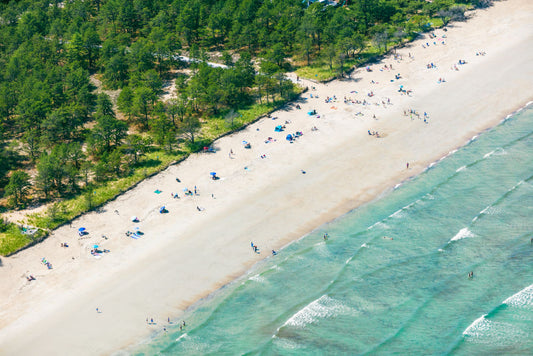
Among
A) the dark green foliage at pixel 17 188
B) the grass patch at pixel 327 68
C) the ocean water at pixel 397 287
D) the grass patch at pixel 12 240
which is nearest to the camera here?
the ocean water at pixel 397 287

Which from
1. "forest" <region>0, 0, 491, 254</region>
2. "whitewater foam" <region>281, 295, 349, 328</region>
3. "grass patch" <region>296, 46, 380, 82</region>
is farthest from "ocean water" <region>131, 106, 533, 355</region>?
"grass patch" <region>296, 46, 380, 82</region>

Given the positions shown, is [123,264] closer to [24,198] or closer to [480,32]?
[24,198]

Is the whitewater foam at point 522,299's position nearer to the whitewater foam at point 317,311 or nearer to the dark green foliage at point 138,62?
the whitewater foam at point 317,311

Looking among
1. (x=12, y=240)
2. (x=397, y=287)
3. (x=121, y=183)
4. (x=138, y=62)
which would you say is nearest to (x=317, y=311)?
(x=397, y=287)

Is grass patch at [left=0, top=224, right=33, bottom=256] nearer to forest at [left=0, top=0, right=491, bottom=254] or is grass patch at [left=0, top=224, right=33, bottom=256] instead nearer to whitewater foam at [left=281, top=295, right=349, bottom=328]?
forest at [left=0, top=0, right=491, bottom=254]

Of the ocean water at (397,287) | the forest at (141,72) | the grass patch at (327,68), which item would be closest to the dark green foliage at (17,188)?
the forest at (141,72)

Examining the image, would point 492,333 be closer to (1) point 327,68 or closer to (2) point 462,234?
(2) point 462,234
